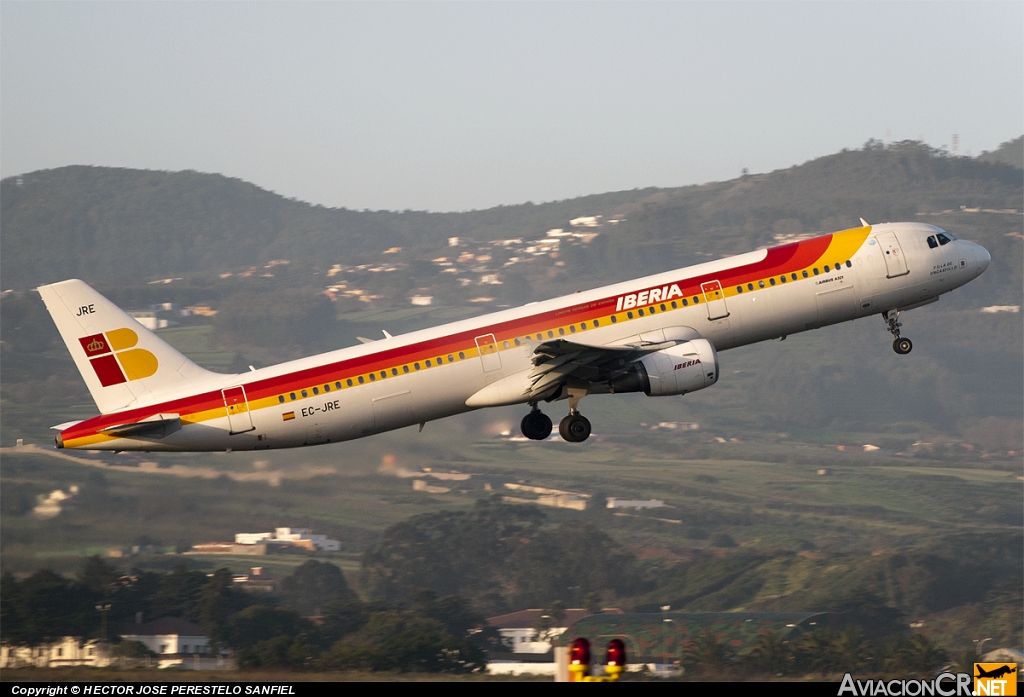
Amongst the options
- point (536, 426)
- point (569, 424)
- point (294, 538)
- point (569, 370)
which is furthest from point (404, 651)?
point (569, 370)

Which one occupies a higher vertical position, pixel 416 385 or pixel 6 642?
pixel 416 385

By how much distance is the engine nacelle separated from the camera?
136ft

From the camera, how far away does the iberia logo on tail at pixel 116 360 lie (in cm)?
4162

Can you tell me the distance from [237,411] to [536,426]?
1232cm

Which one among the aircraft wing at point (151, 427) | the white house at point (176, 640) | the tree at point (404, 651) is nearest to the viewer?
the aircraft wing at point (151, 427)

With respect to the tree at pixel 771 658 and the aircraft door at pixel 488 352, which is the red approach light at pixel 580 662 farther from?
the tree at pixel 771 658

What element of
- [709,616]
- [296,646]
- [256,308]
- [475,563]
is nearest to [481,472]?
[475,563]

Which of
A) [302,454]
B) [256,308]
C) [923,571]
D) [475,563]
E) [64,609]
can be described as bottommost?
[923,571]

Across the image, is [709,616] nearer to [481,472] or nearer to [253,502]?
[481,472]

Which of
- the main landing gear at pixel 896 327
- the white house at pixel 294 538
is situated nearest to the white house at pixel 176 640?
the white house at pixel 294 538

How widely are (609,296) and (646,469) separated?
9227cm

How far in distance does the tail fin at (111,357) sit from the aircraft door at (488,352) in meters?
9.82

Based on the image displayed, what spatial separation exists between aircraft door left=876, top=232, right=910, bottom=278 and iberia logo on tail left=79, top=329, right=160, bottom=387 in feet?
92.5

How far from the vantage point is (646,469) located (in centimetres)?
13250
